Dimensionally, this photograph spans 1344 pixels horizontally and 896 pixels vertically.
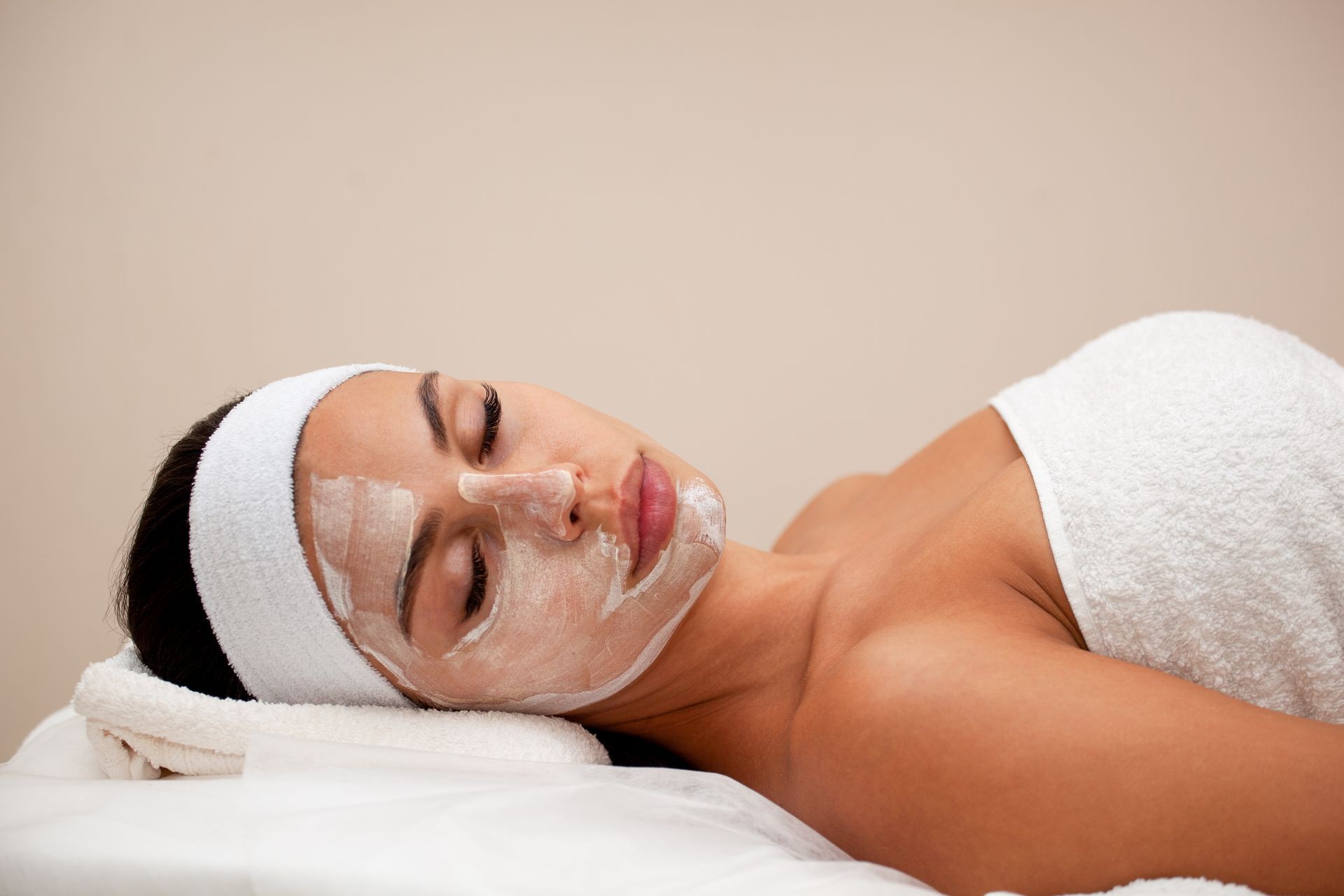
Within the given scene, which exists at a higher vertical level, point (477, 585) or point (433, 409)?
point (433, 409)

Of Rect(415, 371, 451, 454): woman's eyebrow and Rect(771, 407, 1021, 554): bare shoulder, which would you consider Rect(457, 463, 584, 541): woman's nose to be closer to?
Rect(415, 371, 451, 454): woman's eyebrow

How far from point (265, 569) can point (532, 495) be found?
33 cm

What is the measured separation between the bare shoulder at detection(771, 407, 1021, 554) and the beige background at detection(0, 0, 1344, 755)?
41 centimetres

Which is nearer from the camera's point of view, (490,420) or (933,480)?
(490,420)

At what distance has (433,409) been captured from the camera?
3.46ft

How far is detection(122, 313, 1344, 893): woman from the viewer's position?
78 cm

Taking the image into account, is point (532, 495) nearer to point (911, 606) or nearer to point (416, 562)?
point (416, 562)

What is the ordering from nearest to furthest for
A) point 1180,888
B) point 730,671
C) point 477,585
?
point 1180,888
point 477,585
point 730,671

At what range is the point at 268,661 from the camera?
3.51ft

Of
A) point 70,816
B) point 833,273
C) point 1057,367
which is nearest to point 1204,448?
point 1057,367

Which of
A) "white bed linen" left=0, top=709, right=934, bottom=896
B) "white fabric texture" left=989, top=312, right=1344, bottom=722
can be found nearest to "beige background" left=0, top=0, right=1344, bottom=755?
"white fabric texture" left=989, top=312, right=1344, bottom=722

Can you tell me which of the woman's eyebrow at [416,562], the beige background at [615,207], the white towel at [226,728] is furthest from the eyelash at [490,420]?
the beige background at [615,207]

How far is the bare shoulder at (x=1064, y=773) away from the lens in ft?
2.44

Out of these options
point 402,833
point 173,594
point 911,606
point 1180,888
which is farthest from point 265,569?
point 1180,888
